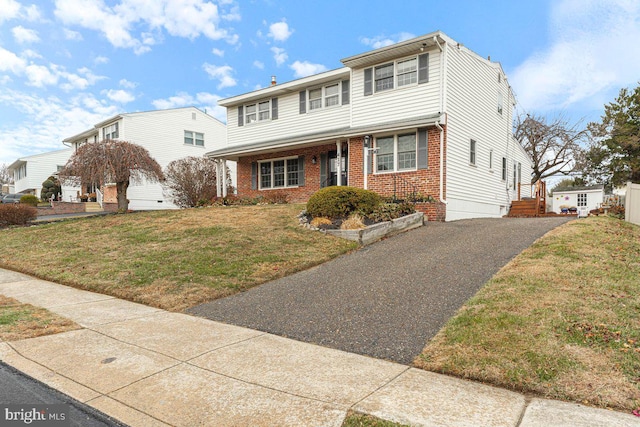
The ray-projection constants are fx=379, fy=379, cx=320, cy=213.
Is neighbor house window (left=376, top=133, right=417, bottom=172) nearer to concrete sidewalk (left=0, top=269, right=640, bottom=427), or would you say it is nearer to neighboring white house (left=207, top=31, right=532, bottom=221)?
neighboring white house (left=207, top=31, right=532, bottom=221)

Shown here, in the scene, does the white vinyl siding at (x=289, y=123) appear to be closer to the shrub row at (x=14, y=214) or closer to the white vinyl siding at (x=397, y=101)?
the white vinyl siding at (x=397, y=101)

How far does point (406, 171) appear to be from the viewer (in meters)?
13.7

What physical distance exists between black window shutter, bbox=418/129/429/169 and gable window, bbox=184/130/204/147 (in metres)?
21.1

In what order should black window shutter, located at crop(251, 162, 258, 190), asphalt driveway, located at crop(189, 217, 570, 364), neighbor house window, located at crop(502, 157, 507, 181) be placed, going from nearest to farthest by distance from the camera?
asphalt driveway, located at crop(189, 217, 570, 364)
neighbor house window, located at crop(502, 157, 507, 181)
black window shutter, located at crop(251, 162, 258, 190)

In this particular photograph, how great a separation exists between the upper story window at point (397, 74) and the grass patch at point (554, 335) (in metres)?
9.69

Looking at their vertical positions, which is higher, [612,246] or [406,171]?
[406,171]

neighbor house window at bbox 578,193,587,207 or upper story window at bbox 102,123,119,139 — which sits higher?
upper story window at bbox 102,123,119,139

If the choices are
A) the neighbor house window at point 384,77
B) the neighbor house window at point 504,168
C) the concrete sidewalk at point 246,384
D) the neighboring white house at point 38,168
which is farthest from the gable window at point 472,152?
the neighboring white house at point 38,168

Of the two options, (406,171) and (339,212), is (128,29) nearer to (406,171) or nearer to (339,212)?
(339,212)

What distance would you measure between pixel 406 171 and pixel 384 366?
1084cm

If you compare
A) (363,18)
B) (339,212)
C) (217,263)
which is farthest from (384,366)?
(363,18)

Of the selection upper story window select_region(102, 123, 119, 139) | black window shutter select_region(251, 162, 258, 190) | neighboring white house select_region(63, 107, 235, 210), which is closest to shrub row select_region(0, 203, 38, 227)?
neighboring white house select_region(63, 107, 235, 210)

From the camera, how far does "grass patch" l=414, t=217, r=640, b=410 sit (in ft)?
10.3

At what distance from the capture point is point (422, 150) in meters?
13.3
